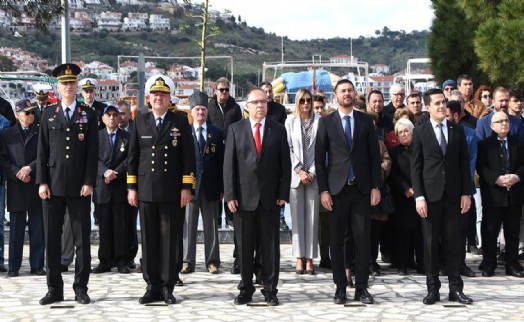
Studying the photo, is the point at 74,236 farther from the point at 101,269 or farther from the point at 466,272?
the point at 466,272

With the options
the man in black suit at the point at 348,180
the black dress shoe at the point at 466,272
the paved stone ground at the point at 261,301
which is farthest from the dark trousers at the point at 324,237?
the man in black suit at the point at 348,180

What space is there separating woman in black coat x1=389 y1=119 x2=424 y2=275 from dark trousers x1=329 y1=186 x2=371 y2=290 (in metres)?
1.35

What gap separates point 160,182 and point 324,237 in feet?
8.59

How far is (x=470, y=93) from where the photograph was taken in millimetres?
11648

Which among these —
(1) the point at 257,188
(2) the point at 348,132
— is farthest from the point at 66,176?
(2) the point at 348,132

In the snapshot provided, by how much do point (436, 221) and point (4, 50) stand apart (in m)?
98.9

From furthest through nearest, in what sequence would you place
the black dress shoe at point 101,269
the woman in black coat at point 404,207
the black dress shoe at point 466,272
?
the black dress shoe at point 101,269
the black dress shoe at point 466,272
the woman in black coat at point 404,207

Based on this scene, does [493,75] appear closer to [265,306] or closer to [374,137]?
[374,137]

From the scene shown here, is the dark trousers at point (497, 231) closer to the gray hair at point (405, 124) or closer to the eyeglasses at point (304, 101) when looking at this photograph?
the gray hair at point (405, 124)

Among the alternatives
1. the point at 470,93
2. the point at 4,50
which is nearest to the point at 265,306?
the point at 470,93

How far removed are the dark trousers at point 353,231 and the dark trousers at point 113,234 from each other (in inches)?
112

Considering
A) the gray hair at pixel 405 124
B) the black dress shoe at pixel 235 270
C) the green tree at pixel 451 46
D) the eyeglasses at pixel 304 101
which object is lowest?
the black dress shoe at pixel 235 270

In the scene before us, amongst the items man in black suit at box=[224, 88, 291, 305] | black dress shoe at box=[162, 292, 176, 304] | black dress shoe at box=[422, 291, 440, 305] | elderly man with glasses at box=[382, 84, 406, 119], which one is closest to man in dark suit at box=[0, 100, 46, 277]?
black dress shoe at box=[162, 292, 176, 304]

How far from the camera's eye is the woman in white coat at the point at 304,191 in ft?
32.3
